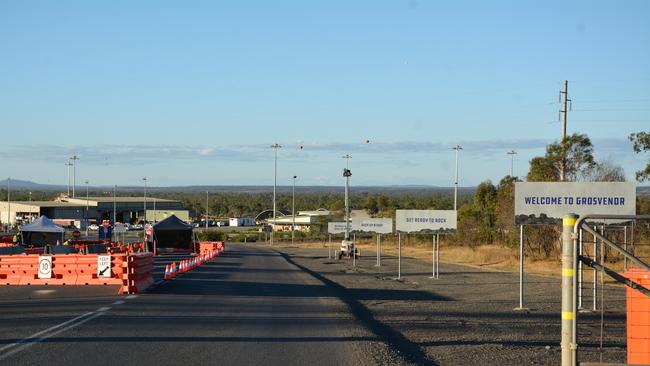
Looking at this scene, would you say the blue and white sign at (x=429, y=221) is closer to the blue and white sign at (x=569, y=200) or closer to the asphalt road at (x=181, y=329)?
the asphalt road at (x=181, y=329)

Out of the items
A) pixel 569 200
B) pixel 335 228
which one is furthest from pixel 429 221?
pixel 335 228

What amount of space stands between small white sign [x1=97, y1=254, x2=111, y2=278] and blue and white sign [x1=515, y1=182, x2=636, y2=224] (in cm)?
1214

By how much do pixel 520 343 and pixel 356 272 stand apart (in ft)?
91.1

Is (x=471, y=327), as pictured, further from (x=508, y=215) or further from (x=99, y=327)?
(x=508, y=215)

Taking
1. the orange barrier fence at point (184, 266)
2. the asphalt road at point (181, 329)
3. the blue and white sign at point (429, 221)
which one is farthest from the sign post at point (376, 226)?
the asphalt road at point (181, 329)

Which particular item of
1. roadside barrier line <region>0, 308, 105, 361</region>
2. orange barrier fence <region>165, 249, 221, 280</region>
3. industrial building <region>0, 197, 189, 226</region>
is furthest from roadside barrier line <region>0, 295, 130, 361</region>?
industrial building <region>0, 197, 189, 226</region>

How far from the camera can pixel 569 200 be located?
2025 centimetres

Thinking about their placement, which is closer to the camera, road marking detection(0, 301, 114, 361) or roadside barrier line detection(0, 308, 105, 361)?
roadside barrier line detection(0, 308, 105, 361)

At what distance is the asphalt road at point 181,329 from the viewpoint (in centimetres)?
1169

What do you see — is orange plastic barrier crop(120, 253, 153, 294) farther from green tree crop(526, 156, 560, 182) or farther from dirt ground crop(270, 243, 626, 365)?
green tree crop(526, 156, 560, 182)

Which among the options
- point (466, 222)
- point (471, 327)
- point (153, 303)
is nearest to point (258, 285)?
point (153, 303)

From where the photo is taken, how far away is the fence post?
7801mm

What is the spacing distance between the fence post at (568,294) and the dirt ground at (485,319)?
849mm

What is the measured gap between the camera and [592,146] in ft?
159
